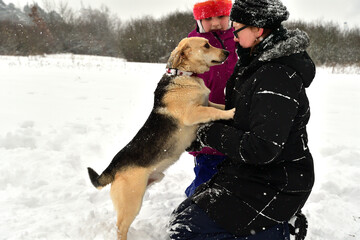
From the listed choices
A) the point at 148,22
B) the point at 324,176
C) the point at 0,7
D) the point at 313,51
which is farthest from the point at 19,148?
the point at 0,7

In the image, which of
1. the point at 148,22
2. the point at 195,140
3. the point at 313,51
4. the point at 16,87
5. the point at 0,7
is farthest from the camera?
the point at 0,7

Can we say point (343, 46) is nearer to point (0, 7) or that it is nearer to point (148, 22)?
point (148, 22)

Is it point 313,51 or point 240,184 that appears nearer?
point 240,184

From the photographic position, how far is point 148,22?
27.1 meters

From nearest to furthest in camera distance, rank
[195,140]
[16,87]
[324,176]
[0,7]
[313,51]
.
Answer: [195,140], [324,176], [16,87], [313,51], [0,7]

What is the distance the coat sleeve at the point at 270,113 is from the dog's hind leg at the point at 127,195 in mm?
1065

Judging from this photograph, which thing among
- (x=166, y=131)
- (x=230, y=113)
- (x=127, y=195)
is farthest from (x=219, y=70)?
(x=127, y=195)

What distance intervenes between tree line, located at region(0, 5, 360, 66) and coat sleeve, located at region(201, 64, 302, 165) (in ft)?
63.0

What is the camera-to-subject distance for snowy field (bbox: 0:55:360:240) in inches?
112

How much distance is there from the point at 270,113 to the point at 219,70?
5.10 feet

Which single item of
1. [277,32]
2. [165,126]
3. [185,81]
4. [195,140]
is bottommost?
[195,140]

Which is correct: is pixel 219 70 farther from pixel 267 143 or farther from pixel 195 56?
pixel 267 143

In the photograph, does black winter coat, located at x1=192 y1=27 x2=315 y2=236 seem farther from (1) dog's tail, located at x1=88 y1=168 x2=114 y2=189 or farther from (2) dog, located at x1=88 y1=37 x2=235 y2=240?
(1) dog's tail, located at x1=88 y1=168 x2=114 y2=189

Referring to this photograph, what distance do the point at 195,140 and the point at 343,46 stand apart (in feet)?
81.2
